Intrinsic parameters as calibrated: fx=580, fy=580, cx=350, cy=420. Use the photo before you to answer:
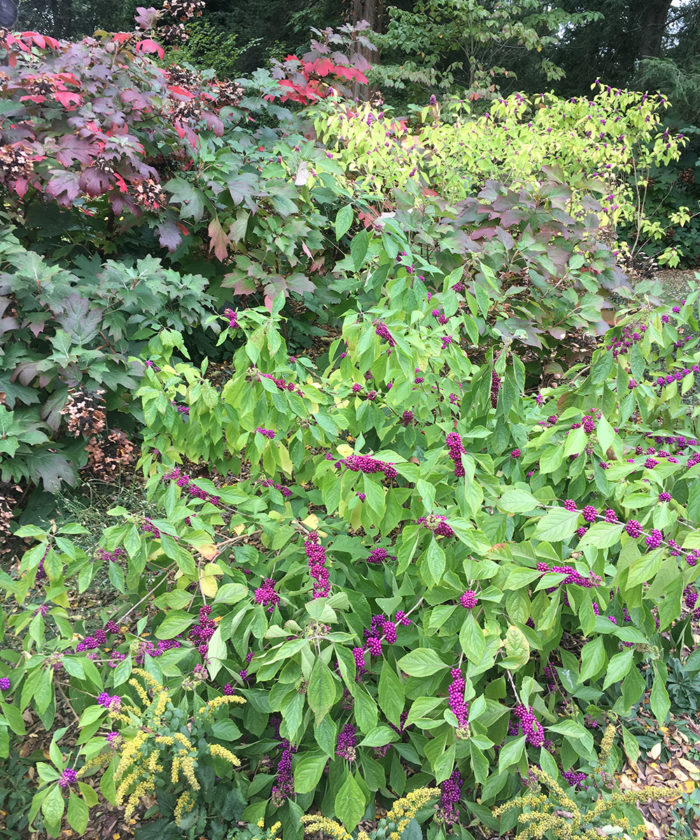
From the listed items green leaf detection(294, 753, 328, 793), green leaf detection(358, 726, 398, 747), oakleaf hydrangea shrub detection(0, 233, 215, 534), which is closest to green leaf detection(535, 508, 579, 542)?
green leaf detection(358, 726, 398, 747)

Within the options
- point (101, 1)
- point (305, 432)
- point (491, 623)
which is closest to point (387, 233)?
point (305, 432)

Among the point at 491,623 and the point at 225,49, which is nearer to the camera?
the point at 491,623

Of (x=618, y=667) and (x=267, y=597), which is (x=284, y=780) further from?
(x=618, y=667)

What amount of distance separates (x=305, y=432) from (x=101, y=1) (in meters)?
25.8

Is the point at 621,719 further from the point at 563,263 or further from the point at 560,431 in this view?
the point at 563,263

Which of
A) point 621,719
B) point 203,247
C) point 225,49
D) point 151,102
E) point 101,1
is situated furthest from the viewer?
point 101,1

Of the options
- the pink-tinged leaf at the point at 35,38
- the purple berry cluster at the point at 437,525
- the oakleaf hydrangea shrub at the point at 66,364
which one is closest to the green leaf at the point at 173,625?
the purple berry cluster at the point at 437,525

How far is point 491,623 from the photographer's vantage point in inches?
51.3

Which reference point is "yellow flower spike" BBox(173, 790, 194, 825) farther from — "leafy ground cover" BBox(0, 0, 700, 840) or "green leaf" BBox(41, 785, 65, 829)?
"green leaf" BBox(41, 785, 65, 829)

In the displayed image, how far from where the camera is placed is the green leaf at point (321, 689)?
1.04m

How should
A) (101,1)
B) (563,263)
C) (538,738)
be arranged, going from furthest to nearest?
(101,1), (563,263), (538,738)

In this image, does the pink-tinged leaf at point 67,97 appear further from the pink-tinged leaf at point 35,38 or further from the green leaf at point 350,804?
the green leaf at point 350,804

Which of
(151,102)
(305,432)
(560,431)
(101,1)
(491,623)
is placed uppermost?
(101,1)

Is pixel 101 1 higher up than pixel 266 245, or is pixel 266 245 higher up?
pixel 101 1
